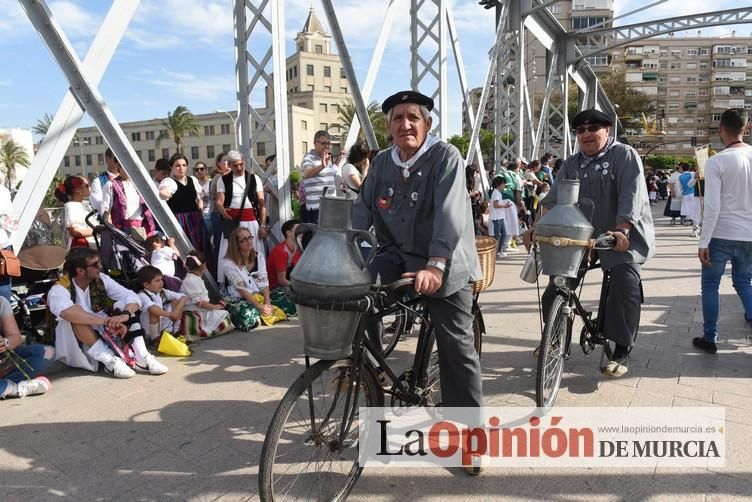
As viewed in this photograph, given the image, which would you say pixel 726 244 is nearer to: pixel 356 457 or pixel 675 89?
pixel 356 457

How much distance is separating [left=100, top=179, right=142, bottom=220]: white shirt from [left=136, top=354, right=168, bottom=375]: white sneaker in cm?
215

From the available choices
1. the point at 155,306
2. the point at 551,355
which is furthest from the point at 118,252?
the point at 551,355

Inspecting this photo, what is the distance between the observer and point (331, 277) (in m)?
2.22

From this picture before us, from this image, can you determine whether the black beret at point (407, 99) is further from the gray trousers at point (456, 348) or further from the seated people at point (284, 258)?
the seated people at point (284, 258)

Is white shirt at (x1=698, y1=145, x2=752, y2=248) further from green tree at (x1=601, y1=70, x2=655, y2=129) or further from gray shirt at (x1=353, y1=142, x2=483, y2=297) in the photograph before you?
green tree at (x1=601, y1=70, x2=655, y2=129)

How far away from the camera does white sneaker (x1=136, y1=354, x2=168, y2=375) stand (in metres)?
4.48

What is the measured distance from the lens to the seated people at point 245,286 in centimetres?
578

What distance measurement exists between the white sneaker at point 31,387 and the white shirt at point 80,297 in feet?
1.76

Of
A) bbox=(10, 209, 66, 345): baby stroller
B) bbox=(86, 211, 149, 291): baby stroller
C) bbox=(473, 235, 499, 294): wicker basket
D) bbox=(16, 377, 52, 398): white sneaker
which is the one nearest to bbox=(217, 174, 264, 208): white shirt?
bbox=(86, 211, 149, 291): baby stroller

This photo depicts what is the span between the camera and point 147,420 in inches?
142

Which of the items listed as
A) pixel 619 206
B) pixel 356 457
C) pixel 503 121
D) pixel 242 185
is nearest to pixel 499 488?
pixel 356 457

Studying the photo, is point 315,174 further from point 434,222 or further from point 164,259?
point 434,222

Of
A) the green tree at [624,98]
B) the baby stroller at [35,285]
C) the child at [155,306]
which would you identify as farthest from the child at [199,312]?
the green tree at [624,98]

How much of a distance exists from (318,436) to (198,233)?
473 centimetres
